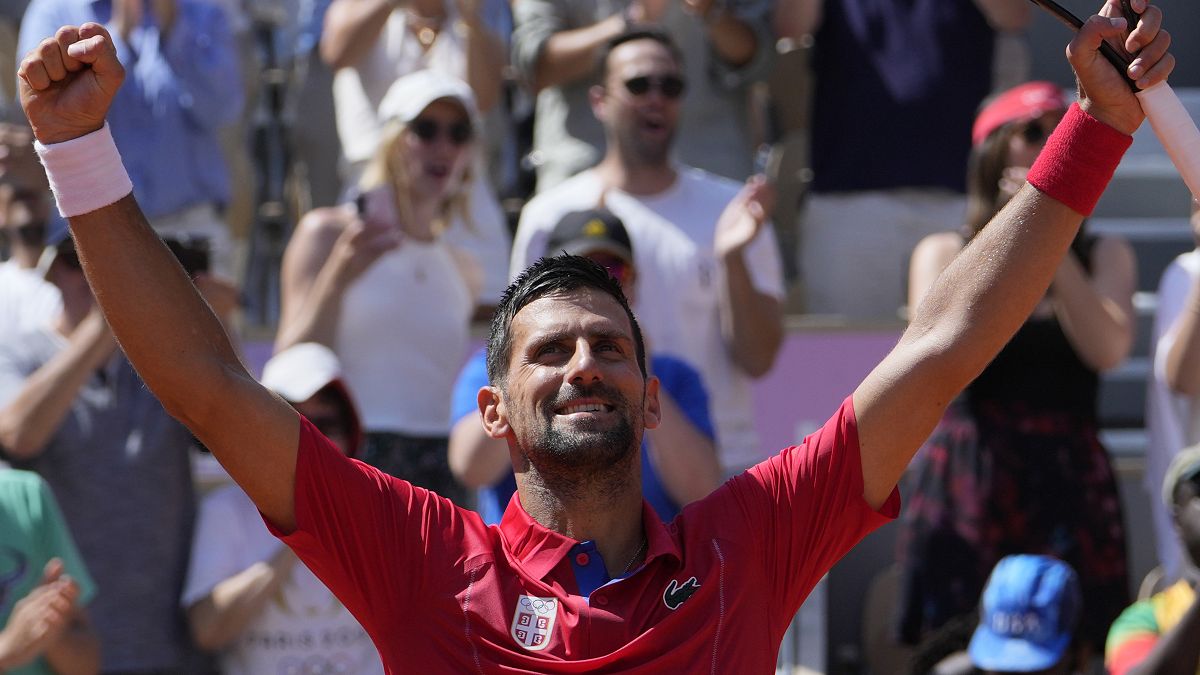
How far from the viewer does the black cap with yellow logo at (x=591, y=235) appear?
5.06m

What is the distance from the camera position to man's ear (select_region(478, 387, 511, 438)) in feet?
10.7

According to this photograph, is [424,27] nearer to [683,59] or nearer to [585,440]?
[683,59]

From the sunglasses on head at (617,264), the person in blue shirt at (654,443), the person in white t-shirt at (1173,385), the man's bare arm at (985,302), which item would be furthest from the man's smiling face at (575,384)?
the person in white t-shirt at (1173,385)

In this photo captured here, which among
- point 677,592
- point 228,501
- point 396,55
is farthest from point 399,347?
point 677,592

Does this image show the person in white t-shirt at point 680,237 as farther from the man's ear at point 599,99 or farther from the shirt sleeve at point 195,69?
the shirt sleeve at point 195,69

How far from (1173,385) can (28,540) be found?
3.38 meters

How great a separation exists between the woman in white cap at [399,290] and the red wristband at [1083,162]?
2958 mm

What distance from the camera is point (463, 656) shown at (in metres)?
2.98

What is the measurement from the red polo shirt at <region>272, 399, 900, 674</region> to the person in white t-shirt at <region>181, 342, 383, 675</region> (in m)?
2.31

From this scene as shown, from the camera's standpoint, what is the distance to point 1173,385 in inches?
227

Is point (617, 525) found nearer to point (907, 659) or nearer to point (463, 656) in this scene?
point (463, 656)

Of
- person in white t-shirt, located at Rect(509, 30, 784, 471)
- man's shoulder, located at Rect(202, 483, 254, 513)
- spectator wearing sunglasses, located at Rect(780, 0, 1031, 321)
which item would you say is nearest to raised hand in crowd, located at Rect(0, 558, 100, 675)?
man's shoulder, located at Rect(202, 483, 254, 513)

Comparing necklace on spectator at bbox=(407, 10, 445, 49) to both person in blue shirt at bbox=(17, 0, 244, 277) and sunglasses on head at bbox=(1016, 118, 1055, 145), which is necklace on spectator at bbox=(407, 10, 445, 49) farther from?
sunglasses on head at bbox=(1016, 118, 1055, 145)

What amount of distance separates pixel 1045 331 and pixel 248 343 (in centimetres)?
281
